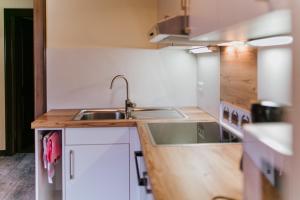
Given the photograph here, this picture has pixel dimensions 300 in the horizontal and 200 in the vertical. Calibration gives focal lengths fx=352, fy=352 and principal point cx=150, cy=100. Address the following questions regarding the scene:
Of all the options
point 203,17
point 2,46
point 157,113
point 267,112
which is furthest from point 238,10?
point 2,46

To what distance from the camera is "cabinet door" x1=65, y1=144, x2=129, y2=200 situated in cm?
258

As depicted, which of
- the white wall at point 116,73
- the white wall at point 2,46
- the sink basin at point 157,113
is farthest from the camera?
the white wall at point 2,46

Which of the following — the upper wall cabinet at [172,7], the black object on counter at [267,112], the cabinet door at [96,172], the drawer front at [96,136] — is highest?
the upper wall cabinet at [172,7]

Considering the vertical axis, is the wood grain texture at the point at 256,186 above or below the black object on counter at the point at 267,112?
below

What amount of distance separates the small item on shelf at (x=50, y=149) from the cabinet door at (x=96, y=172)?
11 cm

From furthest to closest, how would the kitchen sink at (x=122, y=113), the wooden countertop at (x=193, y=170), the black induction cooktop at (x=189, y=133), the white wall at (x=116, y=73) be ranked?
the white wall at (x=116, y=73)
the kitchen sink at (x=122, y=113)
the black induction cooktop at (x=189, y=133)
the wooden countertop at (x=193, y=170)

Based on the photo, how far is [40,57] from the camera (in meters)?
3.10

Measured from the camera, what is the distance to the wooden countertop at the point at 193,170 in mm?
1149

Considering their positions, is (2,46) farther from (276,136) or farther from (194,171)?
(276,136)

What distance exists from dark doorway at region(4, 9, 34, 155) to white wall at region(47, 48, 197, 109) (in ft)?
5.78

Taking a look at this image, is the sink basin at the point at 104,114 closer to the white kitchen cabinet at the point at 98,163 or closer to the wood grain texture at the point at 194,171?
the white kitchen cabinet at the point at 98,163

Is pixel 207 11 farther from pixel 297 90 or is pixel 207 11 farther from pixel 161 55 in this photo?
pixel 161 55

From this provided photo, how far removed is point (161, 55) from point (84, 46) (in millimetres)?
703

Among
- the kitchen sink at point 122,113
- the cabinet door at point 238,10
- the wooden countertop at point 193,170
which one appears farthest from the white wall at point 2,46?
the cabinet door at point 238,10
